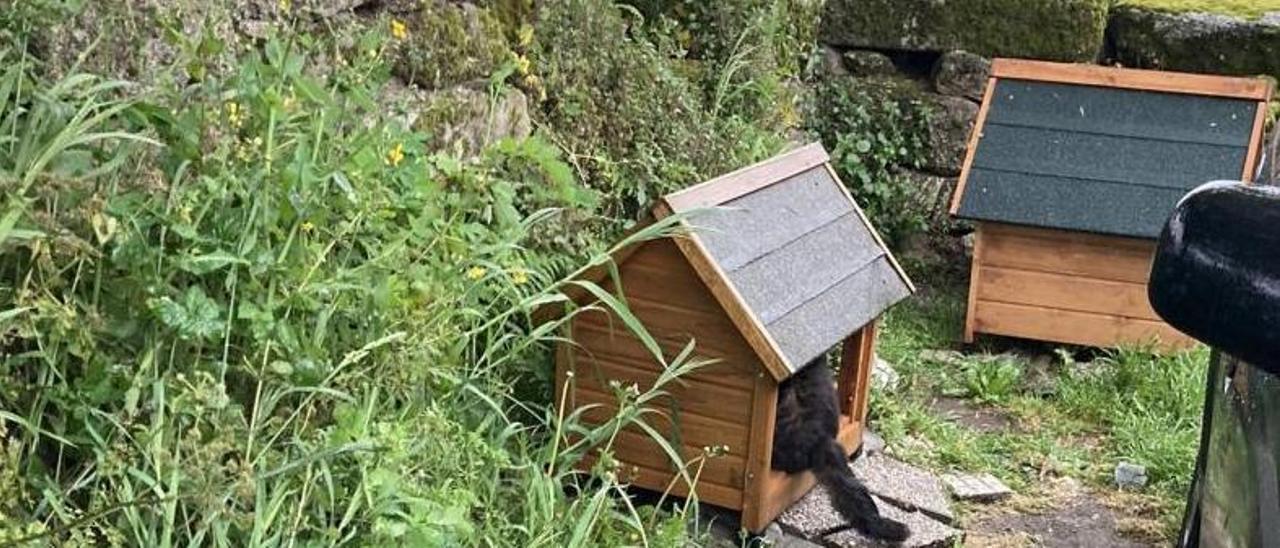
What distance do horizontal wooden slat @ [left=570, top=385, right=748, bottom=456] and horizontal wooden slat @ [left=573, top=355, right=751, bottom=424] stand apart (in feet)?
0.05

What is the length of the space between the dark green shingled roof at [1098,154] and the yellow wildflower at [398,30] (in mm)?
2699

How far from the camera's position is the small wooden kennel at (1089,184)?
514 centimetres

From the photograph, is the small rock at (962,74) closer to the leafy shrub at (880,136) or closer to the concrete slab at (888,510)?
the leafy shrub at (880,136)

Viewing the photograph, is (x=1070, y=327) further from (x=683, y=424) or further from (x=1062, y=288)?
(x=683, y=424)

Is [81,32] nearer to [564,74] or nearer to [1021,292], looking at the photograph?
[564,74]

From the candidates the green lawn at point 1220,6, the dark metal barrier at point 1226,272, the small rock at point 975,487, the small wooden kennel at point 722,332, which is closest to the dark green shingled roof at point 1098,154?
the green lawn at point 1220,6

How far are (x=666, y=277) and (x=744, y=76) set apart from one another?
1.98 metres

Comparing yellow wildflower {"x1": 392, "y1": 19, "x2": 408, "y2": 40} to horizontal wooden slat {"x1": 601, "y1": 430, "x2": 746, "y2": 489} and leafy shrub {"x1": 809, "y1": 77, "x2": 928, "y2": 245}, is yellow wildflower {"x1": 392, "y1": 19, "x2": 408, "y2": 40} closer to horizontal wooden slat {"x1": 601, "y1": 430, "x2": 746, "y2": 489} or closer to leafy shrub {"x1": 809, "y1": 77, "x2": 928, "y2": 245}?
horizontal wooden slat {"x1": 601, "y1": 430, "x2": 746, "y2": 489}

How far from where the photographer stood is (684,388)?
3.25m

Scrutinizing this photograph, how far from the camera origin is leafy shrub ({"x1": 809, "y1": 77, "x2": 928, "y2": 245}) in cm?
639

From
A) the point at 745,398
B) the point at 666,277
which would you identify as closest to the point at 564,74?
the point at 666,277

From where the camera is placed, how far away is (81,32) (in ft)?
7.82

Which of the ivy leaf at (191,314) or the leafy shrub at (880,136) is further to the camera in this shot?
the leafy shrub at (880,136)

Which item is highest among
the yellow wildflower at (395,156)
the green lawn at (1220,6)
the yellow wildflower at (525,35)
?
the yellow wildflower at (395,156)
